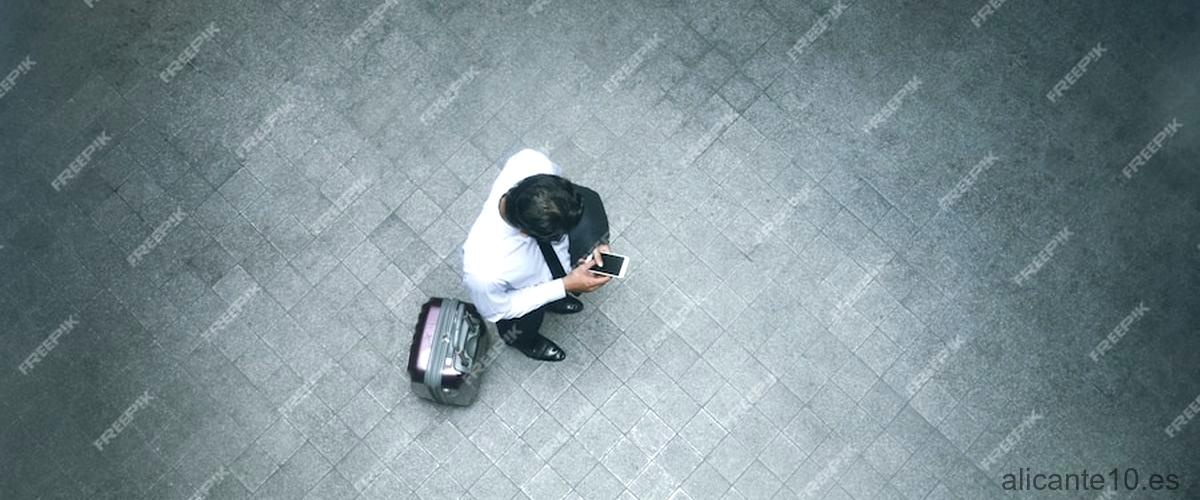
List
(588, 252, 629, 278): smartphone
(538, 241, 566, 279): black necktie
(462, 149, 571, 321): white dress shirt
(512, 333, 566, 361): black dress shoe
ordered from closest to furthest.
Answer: (462, 149, 571, 321): white dress shirt < (538, 241, 566, 279): black necktie < (588, 252, 629, 278): smartphone < (512, 333, 566, 361): black dress shoe

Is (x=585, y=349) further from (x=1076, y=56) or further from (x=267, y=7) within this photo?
(x=1076, y=56)

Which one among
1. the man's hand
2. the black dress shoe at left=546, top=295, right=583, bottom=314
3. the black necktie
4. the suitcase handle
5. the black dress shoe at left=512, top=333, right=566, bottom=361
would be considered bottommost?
the black dress shoe at left=512, top=333, right=566, bottom=361

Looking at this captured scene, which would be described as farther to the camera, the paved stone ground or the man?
the paved stone ground

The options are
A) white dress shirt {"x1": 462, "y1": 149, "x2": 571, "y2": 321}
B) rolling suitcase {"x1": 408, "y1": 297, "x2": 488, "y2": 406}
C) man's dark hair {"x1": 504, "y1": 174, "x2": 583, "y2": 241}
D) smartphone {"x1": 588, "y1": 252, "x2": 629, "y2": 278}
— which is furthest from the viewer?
rolling suitcase {"x1": 408, "y1": 297, "x2": 488, "y2": 406}

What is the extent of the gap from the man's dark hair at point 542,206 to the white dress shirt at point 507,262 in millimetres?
205

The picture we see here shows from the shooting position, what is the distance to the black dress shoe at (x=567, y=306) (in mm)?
5988

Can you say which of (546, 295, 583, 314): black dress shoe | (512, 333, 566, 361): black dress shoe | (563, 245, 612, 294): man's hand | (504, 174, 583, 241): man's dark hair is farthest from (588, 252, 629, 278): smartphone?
(512, 333, 566, 361): black dress shoe

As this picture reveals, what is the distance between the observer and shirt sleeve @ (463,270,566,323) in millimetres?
4611

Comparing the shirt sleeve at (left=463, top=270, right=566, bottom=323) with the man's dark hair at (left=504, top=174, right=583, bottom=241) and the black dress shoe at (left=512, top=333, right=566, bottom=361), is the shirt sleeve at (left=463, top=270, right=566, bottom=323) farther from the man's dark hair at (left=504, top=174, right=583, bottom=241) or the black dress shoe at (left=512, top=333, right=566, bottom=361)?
the black dress shoe at (left=512, top=333, right=566, bottom=361)

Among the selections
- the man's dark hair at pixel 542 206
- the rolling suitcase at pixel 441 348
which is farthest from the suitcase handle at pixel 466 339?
the man's dark hair at pixel 542 206

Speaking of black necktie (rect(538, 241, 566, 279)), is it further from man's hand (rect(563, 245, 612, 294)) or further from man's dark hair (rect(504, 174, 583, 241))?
man's dark hair (rect(504, 174, 583, 241))

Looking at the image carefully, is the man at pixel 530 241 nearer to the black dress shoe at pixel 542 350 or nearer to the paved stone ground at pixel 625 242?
the black dress shoe at pixel 542 350

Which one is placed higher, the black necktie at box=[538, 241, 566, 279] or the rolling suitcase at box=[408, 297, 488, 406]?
the black necktie at box=[538, 241, 566, 279]

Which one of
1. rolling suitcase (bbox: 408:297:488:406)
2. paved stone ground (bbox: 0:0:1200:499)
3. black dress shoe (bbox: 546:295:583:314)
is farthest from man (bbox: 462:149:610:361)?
paved stone ground (bbox: 0:0:1200:499)
